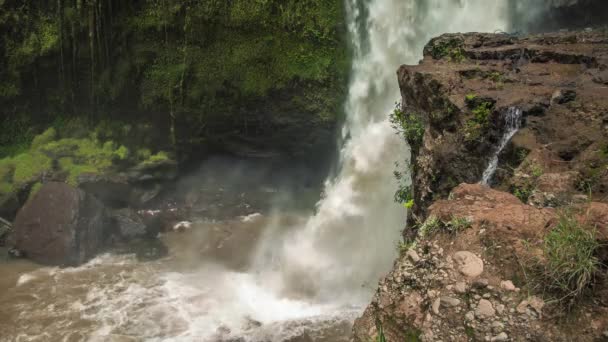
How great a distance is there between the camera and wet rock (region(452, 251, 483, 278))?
121 inches

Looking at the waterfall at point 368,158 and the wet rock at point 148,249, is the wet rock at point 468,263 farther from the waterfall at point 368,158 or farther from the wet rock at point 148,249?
the wet rock at point 148,249

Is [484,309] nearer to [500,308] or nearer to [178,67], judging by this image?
[500,308]

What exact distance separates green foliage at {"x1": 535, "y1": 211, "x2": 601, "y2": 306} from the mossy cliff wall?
459 inches

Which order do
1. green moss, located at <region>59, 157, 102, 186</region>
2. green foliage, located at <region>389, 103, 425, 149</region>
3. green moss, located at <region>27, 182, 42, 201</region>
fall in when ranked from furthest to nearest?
1. green moss, located at <region>59, 157, 102, 186</region>
2. green moss, located at <region>27, 182, 42, 201</region>
3. green foliage, located at <region>389, 103, 425, 149</region>

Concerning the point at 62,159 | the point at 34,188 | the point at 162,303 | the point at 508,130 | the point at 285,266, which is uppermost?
the point at 508,130

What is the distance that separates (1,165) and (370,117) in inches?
427

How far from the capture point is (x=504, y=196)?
3.85m

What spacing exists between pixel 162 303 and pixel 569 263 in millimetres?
8507

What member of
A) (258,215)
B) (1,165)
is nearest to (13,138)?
(1,165)

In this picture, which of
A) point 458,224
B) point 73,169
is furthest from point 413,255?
point 73,169

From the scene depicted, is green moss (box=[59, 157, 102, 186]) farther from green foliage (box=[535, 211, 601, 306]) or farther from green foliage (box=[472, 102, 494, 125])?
green foliage (box=[535, 211, 601, 306])

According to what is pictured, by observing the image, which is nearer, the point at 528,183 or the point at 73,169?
the point at 528,183

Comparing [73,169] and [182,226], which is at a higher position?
[73,169]

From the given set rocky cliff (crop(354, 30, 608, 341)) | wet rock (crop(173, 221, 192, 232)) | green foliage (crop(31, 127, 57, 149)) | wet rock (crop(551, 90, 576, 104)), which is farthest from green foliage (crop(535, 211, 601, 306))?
green foliage (crop(31, 127, 57, 149))
